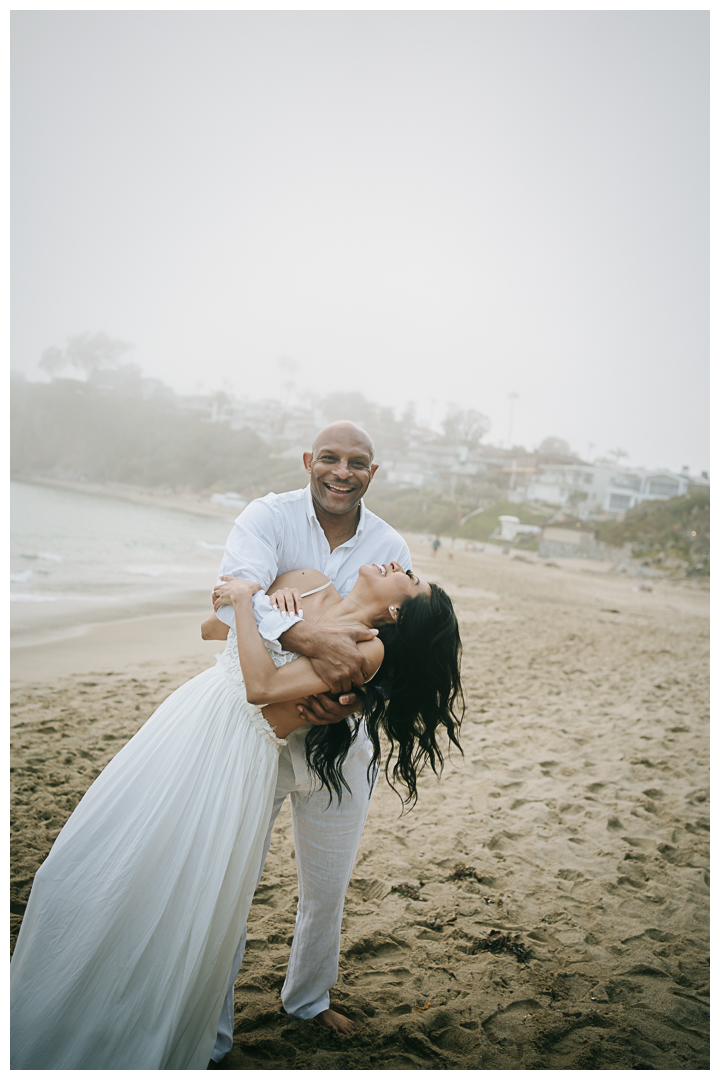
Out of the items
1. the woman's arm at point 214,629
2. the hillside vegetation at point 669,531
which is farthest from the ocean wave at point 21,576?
the hillside vegetation at point 669,531

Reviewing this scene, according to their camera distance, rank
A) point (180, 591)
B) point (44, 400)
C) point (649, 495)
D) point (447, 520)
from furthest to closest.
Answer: point (44, 400) → point (649, 495) → point (447, 520) → point (180, 591)

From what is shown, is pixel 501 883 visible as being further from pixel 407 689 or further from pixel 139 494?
pixel 139 494

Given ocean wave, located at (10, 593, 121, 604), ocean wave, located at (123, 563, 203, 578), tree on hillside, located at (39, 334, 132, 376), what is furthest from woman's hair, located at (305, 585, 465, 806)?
tree on hillside, located at (39, 334, 132, 376)

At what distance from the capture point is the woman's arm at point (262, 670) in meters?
1.70

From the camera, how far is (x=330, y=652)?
171 centimetres

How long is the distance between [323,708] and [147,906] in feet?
2.30

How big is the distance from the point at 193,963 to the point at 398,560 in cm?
135

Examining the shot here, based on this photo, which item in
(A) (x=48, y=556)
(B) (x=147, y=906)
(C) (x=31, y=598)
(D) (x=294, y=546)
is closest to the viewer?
(B) (x=147, y=906)

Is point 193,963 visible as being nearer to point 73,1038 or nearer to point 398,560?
point 73,1038

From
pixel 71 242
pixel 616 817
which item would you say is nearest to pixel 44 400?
pixel 71 242

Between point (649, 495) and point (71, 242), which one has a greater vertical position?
point (71, 242)

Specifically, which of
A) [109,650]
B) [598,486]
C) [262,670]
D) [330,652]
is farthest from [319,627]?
[598,486]

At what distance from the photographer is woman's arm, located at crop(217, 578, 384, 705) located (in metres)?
1.70

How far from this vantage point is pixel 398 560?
83.5 inches
